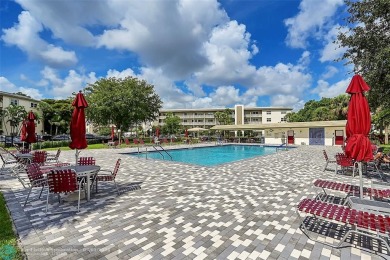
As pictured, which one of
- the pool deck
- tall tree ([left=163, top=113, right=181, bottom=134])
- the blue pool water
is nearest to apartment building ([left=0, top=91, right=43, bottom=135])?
tall tree ([left=163, top=113, right=181, bottom=134])

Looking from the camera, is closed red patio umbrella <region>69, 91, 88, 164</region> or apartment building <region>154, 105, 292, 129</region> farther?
apartment building <region>154, 105, 292, 129</region>

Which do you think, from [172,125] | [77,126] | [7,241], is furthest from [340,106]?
→ [7,241]

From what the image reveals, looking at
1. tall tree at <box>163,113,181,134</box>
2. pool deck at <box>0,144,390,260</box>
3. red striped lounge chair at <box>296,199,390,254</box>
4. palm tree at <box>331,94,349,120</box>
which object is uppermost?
palm tree at <box>331,94,349,120</box>

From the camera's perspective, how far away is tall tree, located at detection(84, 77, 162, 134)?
32.2 meters

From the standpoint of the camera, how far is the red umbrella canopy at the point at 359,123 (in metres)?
4.61

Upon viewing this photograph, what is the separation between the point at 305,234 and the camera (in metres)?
4.09

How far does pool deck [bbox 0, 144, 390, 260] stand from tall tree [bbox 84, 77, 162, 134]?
84.2 feet

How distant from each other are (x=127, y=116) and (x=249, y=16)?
24.1 metres

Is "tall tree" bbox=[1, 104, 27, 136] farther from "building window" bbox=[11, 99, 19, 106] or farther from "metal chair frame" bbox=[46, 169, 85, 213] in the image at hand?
"metal chair frame" bbox=[46, 169, 85, 213]

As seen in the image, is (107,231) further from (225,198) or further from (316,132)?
(316,132)

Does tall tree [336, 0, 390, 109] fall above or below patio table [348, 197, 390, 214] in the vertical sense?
above

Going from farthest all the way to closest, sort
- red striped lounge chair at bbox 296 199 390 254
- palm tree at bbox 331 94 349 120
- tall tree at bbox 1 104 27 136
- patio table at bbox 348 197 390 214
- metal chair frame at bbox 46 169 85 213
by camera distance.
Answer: palm tree at bbox 331 94 349 120
tall tree at bbox 1 104 27 136
metal chair frame at bbox 46 169 85 213
patio table at bbox 348 197 390 214
red striped lounge chair at bbox 296 199 390 254

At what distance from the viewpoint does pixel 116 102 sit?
106ft

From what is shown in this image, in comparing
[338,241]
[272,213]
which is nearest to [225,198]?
[272,213]
